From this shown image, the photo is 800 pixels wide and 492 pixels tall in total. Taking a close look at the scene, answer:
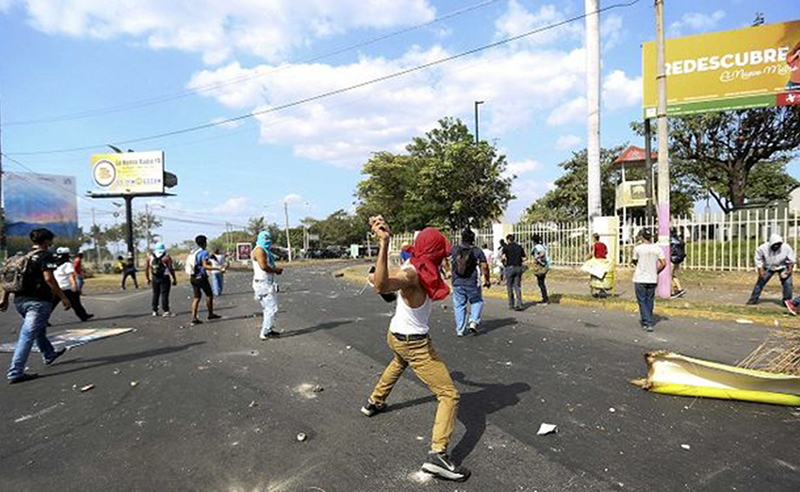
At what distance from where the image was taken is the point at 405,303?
11.5 feet

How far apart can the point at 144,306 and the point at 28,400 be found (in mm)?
9056

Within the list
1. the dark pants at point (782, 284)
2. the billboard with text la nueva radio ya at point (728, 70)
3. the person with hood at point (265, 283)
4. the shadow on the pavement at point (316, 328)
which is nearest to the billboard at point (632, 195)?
the billboard with text la nueva radio ya at point (728, 70)

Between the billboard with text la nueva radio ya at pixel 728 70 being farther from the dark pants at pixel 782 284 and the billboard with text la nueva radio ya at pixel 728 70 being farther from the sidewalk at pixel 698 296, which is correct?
the dark pants at pixel 782 284

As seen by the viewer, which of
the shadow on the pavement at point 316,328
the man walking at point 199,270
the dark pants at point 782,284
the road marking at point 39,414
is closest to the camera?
the road marking at point 39,414

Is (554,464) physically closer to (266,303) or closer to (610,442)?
(610,442)

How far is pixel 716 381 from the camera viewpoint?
428cm

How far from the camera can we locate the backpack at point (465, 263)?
7336 mm

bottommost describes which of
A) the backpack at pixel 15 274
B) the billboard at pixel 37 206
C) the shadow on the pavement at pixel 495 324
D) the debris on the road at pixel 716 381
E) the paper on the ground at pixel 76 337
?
the paper on the ground at pixel 76 337

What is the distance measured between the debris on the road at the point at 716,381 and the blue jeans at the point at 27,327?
6.99m

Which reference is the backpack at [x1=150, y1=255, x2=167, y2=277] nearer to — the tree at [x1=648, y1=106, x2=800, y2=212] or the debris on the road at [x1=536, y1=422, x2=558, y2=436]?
the debris on the road at [x1=536, y1=422, x2=558, y2=436]

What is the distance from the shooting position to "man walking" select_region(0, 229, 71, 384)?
5520 mm

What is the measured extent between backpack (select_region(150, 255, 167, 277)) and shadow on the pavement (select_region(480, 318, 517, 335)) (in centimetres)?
676

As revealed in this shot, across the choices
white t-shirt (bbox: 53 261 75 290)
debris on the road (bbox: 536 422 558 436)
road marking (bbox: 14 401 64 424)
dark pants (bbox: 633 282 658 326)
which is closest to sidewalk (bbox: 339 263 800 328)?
dark pants (bbox: 633 282 658 326)

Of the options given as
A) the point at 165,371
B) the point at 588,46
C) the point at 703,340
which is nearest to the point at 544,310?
the point at 703,340
